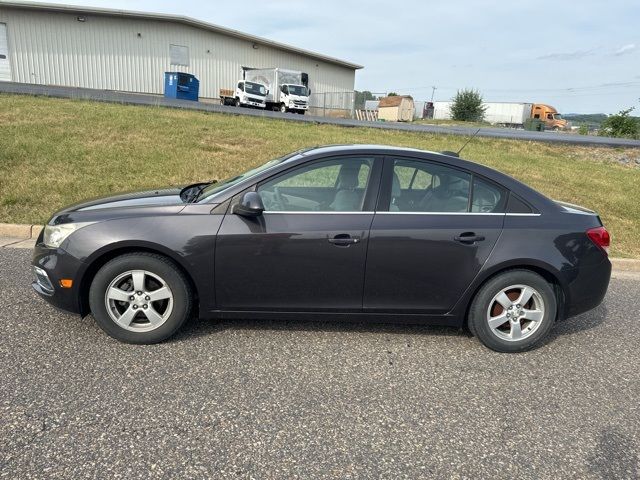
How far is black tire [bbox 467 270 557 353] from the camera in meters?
3.63

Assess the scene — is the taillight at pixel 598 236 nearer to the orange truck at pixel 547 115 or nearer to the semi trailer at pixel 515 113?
the semi trailer at pixel 515 113

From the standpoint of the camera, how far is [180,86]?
30.4m

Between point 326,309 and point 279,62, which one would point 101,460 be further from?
point 279,62

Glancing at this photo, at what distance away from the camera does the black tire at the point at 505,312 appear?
3.63 metres

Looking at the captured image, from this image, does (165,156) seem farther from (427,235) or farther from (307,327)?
(427,235)

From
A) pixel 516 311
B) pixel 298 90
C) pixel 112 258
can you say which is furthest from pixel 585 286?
pixel 298 90

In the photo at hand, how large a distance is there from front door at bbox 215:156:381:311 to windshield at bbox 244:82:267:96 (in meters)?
29.7

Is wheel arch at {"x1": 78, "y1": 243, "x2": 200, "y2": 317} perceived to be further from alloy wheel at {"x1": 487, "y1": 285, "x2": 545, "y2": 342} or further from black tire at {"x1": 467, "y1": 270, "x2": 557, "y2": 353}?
alloy wheel at {"x1": 487, "y1": 285, "x2": 545, "y2": 342}

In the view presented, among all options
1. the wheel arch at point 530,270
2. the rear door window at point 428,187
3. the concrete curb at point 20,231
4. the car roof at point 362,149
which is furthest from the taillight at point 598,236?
the concrete curb at point 20,231

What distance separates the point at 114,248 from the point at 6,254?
296cm

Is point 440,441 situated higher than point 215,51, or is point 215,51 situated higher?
point 215,51

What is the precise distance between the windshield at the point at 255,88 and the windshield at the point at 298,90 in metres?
1.80

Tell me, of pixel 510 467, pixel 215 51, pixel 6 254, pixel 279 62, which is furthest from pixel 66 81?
pixel 510 467

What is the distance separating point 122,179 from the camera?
8.37m
